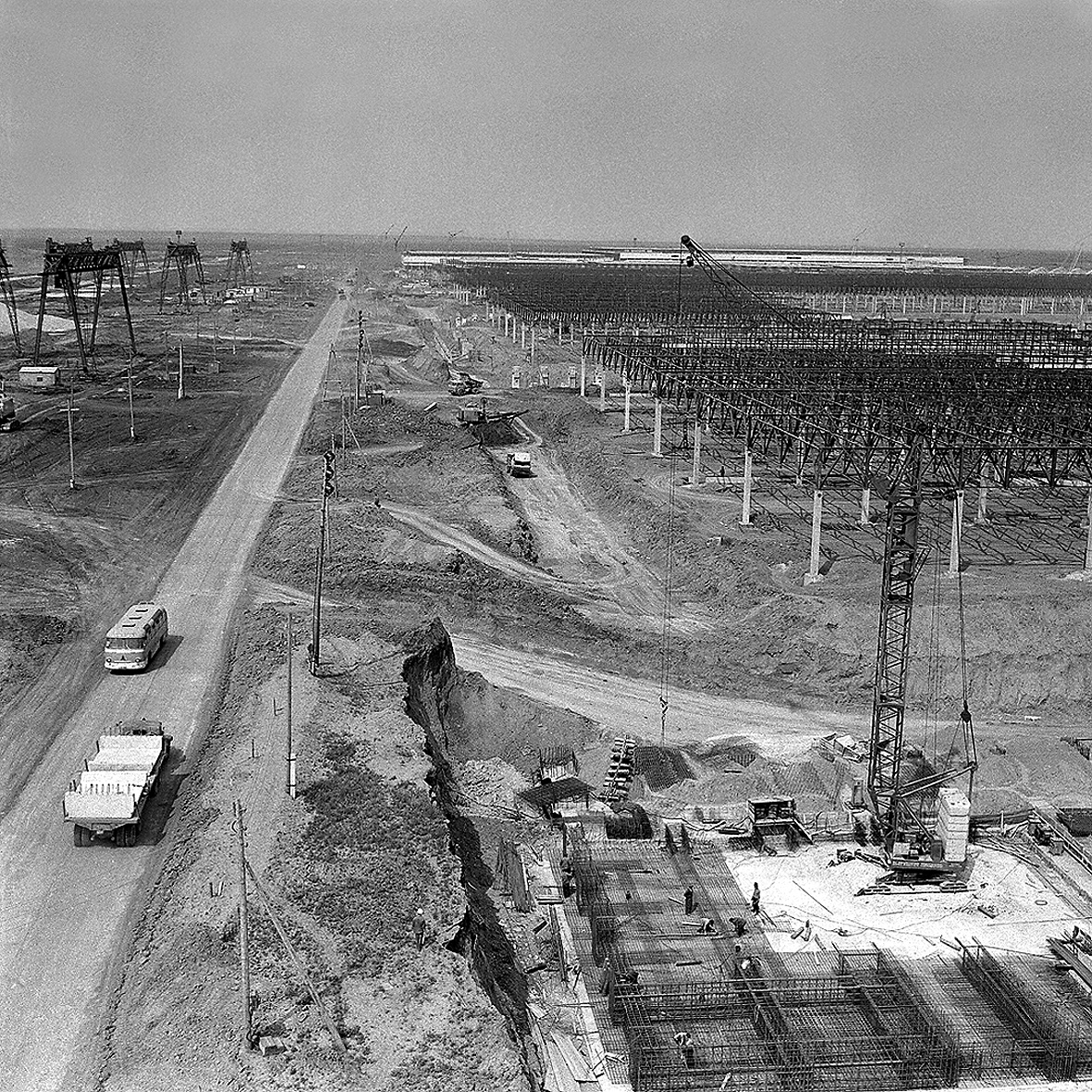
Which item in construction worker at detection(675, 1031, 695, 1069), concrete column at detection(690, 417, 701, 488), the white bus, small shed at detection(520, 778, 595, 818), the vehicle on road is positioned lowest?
construction worker at detection(675, 1031, 695, 1069)

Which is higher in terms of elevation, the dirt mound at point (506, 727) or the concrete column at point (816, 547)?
the concrete column at point (816, 547)

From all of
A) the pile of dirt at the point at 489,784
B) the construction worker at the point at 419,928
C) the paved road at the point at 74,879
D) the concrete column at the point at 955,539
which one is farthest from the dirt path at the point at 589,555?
the construction worker at the point at 419,928

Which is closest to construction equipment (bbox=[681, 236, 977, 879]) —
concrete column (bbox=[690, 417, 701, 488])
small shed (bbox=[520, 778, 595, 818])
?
small shed (bbox=[520, 778, 595, 818])

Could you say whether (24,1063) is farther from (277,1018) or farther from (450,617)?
(450,617)

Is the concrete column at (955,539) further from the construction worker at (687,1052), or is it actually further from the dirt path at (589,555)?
the construction worker at (687,1052)

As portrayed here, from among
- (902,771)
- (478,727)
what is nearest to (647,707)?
(478,727)

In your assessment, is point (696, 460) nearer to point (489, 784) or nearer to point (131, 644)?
point (489, 784)

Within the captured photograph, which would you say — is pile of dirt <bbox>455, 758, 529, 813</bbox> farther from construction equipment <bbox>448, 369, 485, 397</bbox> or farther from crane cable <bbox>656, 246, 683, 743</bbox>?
construction equipment <bbox>448, 369, 485, 397</bbox>
